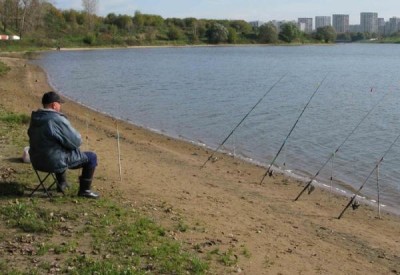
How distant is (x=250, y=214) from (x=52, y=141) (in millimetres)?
3065

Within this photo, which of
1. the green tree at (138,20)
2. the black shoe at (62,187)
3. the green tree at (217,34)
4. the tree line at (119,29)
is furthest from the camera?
the green tree at (217,34)

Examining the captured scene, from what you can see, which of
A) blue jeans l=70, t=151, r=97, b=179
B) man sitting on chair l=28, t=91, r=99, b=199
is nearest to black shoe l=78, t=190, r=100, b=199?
blue jeans l=70, t=151, r=97, b=179

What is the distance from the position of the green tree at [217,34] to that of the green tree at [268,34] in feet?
40.9

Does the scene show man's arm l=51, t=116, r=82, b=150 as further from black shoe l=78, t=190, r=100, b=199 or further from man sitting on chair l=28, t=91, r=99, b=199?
black shoe l=78, t=190, r=100, b=199

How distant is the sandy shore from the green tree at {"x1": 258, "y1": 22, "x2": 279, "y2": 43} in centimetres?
Answer: 13939

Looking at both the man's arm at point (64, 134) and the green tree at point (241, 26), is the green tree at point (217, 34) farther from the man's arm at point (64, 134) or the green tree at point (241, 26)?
the man's arm at point (64, 134)

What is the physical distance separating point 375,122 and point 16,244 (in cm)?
1609

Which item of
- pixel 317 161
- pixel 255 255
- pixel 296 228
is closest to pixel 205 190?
pixel 296 228

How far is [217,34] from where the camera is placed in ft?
463

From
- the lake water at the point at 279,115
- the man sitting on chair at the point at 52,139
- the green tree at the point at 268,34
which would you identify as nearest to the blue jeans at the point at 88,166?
the man sitting on chair at the point at 52,139

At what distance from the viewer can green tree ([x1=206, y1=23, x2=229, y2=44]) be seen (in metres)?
141

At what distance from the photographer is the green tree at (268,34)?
148250 millimetres

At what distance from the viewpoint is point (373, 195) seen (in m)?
10.9

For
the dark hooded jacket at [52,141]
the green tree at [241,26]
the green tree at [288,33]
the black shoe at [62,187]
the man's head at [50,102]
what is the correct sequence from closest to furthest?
1. the dark hooded jacket at [52,141]
2. the man's head at [50,102]
3. the black shoe at [62,187]
4. the green tree at [288,33]
5. the green tree at [241,26]
